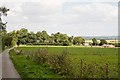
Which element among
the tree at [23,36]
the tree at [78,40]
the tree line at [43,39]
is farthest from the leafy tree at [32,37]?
the tree at [78,40]

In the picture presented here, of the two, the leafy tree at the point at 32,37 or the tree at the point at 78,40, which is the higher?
the leafy tree at the point at 32,37

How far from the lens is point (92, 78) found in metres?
12.7

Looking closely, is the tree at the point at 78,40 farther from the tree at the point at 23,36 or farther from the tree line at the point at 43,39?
the tree at the point at 23,36

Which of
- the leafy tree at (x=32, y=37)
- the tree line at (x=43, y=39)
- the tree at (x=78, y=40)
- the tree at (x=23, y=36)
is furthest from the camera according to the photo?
the tree at (x=78, y=40)

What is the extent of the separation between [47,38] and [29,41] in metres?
12.1

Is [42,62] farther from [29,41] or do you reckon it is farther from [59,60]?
[29,41]

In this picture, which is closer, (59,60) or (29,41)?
(59,60)

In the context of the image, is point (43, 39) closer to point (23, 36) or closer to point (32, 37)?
point (32, 37)

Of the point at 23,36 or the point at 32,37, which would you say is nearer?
the point at 23,36

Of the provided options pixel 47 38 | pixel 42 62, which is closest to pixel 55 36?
pixel 47 38

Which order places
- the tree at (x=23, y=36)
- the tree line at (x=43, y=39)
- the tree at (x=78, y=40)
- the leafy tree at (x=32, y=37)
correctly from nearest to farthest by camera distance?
the tree at (x=23, y=36), the tree line at (x=43, y=39), the leafy tree at (x=32, y=37), the tree at (x=78, y=40)

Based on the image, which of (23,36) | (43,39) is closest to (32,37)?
(23,36)

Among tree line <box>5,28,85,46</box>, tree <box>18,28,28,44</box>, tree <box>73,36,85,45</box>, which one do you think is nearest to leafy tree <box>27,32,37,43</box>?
tree line <box>5,28,85,46</box>

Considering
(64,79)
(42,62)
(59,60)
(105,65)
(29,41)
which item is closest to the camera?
(105,65)
